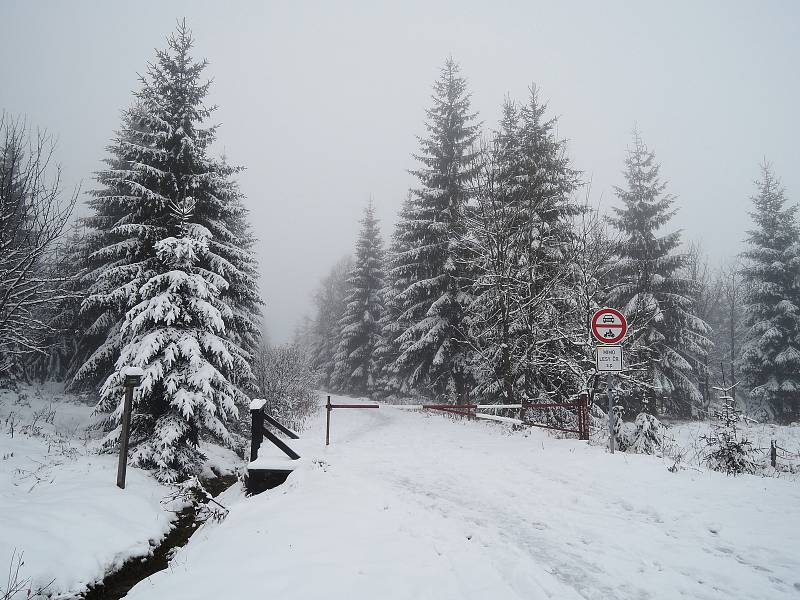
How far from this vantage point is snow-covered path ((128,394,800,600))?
161 inches

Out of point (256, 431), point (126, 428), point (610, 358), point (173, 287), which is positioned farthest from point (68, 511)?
Result: point (610, 358)

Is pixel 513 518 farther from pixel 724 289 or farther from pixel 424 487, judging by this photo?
pixel 724 289

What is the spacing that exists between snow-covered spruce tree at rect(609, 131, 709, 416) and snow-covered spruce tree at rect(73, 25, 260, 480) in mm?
19640

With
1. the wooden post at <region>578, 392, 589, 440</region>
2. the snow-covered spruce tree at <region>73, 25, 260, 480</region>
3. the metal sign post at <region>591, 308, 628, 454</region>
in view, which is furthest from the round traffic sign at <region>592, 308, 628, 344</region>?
the snow-covered spruce tree at <region>73, 25, 260, 480</region>

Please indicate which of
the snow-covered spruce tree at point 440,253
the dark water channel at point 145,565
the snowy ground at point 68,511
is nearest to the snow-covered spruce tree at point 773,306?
the snow-covered spruce tree at point 440,253

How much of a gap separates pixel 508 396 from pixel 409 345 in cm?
735

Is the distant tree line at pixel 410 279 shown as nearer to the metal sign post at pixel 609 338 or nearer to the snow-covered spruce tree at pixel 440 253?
the snow-covered spruce tree at pixel 440 253

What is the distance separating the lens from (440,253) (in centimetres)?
2106

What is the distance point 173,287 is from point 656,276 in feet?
74.3

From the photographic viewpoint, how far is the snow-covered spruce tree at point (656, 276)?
21797 mm

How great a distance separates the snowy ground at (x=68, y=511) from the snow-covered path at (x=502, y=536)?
0.91 meters

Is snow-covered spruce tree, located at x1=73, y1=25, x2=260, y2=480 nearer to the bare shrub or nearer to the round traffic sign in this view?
the bare shrub

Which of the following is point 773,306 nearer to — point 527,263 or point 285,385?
point 527,263

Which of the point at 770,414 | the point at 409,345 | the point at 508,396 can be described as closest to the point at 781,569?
the point at 508,396
